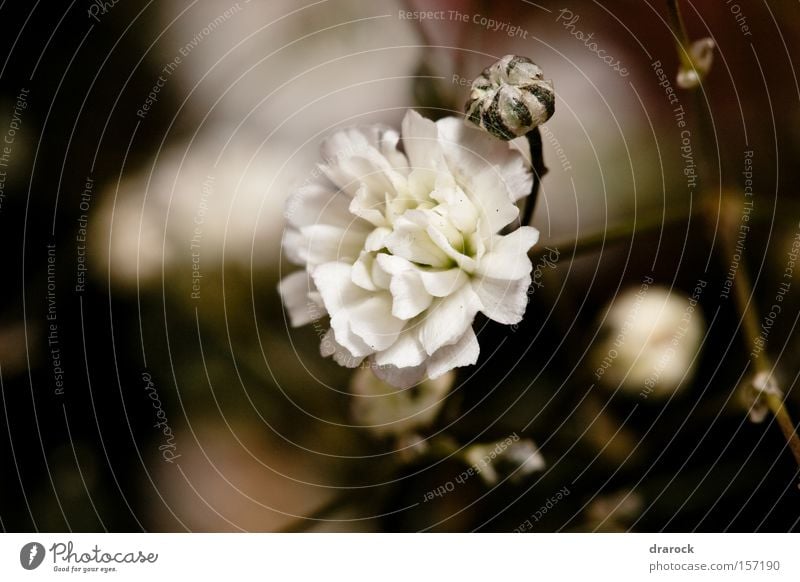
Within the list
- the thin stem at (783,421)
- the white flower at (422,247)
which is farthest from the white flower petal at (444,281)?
the thin stem at (783,421)

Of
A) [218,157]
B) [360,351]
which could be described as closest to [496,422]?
[360,351]

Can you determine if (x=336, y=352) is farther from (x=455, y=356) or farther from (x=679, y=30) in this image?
(x=679, y=30)

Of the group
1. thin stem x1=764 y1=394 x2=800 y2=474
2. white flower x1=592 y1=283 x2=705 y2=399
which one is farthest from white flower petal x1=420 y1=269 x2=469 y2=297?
thin stem x1=764 y1=394 x2=800 y2=474

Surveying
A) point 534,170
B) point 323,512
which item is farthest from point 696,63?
point 323,512

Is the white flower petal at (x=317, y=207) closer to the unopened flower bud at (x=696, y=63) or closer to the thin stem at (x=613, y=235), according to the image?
the thin stem at (x=613, y=235)

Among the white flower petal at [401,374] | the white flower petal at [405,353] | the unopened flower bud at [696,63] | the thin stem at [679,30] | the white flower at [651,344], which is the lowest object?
the white flower at [651,344]
